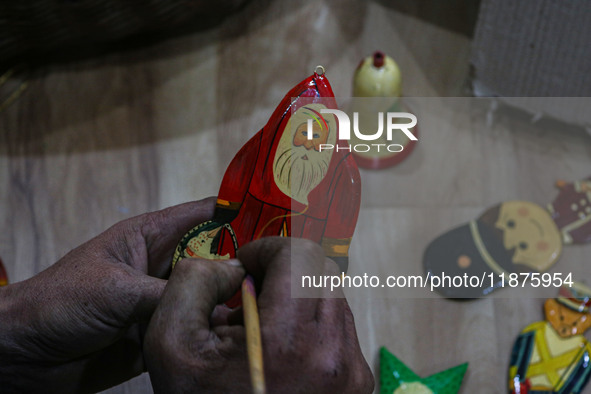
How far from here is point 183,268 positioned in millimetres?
509

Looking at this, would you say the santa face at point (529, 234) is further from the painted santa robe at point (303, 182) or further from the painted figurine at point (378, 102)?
the painted santa robe at point (303, 182)

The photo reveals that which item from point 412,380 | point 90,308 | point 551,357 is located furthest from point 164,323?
point 551,357

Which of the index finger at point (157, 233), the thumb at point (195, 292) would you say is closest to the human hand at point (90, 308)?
the index finger at point (157, 233)

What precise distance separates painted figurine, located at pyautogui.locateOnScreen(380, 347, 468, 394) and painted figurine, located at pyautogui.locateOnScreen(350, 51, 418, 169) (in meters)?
0.34

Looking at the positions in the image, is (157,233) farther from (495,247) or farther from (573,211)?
(573,211)

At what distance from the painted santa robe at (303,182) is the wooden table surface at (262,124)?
14.3 inches

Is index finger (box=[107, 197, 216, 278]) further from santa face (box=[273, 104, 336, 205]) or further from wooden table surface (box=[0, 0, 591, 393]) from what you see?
wooden table surface (box=[0, 0, 591, 393])

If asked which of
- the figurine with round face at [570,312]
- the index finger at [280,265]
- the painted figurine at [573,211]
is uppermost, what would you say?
the painted figurine at [573,211]

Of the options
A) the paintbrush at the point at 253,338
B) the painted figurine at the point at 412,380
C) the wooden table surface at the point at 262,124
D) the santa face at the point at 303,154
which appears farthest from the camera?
the wooden table surface at the point at 262,124

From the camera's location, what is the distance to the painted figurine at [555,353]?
89 cm

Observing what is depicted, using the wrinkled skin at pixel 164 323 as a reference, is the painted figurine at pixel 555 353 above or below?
below

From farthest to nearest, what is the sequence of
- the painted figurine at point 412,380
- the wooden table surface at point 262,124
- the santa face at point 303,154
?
the wooden table surface at point 262,124
the painted figurine at point 412,380
the santa face at point 303,154

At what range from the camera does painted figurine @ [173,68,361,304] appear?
24.1 inches

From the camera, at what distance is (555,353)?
91 centimetres
